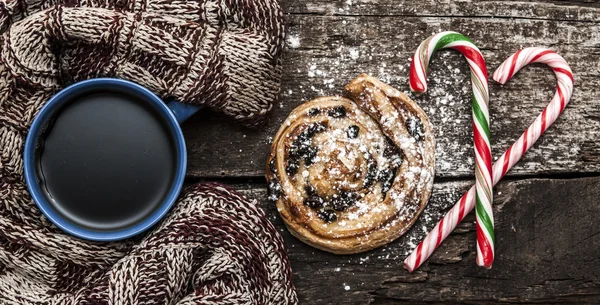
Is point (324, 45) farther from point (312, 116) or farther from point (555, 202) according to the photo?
point (555, 202)

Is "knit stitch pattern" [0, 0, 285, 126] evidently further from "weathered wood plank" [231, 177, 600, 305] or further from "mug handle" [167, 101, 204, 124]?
"weathered wood plank" [231, 177, 600, 305]

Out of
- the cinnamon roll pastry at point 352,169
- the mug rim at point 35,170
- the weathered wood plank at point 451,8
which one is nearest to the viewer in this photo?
the mug rim at point 35,170

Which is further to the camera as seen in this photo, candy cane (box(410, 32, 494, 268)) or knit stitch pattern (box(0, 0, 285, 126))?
candy cane (box(410, 32, 494, 268))

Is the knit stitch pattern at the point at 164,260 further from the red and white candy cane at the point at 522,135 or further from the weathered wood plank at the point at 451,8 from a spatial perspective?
the weathered wood plank at the point at 451,8

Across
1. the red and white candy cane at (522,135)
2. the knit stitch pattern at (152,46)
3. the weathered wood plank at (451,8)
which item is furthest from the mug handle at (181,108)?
the red and white candy cane at (522,135)

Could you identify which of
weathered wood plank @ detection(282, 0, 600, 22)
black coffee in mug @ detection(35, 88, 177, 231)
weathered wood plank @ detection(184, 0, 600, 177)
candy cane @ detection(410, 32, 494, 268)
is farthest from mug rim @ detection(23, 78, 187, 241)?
candy cane @ detection(410, 32, 494, 268)
